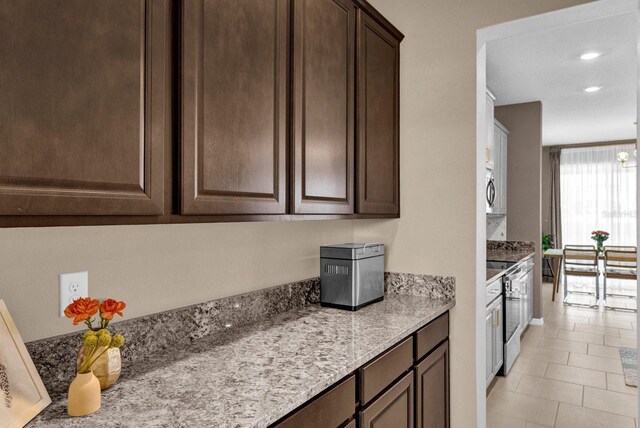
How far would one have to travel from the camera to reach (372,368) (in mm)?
1455

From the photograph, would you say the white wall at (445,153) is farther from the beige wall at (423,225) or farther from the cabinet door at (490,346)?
the cabinet door at (490,346)

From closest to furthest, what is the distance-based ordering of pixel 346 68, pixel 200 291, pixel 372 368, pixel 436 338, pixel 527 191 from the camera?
pixel 372 368 < pixel 200 291 < pixel 346 68 < pixel 436 338 < pixel 527 191

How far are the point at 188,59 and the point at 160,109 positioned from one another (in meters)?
0.17

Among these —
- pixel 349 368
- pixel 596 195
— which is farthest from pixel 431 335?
pixel 596 195

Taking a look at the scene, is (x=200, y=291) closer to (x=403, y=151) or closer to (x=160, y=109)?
(x=160, y=109)

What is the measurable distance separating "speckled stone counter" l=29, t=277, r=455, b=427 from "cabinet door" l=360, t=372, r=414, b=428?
7.9 inches

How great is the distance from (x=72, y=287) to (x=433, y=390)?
1.62 m

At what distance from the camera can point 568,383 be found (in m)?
3.29

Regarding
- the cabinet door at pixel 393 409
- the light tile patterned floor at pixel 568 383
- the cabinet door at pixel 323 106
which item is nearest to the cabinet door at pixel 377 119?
the cabinet door at pixel 323 106

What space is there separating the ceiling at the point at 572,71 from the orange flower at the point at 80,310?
10.0 ft

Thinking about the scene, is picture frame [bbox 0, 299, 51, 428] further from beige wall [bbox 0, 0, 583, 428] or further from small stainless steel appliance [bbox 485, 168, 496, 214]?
small stainless steel appliance [bbox 485, 168, 496, 214]

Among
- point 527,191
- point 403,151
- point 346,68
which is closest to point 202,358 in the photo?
point 346,68

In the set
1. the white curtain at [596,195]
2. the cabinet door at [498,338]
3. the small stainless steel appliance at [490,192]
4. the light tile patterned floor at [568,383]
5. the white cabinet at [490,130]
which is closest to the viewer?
the light tile patterned floor at [568,383]

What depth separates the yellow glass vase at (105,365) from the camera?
1040 mm
